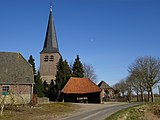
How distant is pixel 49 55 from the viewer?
6372 cm

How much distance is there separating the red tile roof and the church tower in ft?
36.9

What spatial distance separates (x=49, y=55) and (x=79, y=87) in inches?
666

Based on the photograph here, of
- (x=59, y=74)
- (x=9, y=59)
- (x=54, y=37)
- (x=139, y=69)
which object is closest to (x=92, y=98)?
(x=59, y=74)

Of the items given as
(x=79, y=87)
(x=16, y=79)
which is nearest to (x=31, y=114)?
(x=16, y=79)

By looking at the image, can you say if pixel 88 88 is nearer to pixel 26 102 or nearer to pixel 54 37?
pixel 26 102

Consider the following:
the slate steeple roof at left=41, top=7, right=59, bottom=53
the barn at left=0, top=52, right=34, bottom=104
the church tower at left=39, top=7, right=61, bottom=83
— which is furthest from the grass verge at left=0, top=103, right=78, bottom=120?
the slate steeple roof at left=41, top=7, right=59, bottom=53

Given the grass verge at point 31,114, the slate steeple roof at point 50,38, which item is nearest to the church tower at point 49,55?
the slate steeple roof at point 50,38

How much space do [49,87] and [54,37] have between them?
15742mm

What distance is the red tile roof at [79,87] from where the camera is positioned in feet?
162

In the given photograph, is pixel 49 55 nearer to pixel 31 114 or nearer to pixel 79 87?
pixel 79 87

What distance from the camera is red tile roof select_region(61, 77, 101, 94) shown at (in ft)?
162

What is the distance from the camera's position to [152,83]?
178ft

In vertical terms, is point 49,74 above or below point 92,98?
above

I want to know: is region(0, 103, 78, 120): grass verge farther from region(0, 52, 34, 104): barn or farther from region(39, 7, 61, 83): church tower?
region(39, 7, 61, 83): church tower
